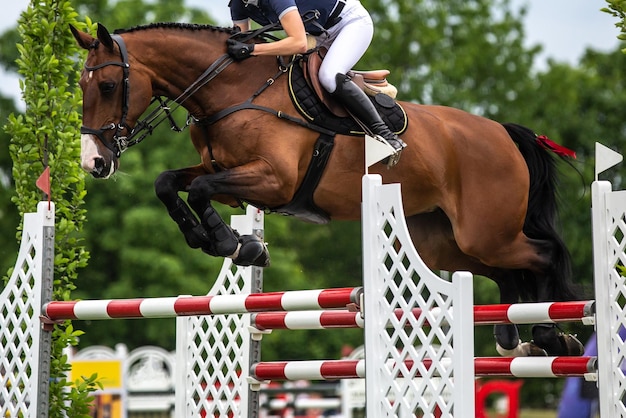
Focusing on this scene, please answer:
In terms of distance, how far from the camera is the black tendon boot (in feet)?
16.4

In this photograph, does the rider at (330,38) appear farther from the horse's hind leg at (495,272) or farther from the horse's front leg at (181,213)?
the horse's hind leg at (495,272)

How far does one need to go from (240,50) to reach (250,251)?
3.10 ft

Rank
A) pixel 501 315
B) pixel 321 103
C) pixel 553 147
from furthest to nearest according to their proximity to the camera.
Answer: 1. pixel 553 147
2. pixel 321 103
3. pixel 501 315

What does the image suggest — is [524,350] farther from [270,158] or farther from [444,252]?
[270,158]

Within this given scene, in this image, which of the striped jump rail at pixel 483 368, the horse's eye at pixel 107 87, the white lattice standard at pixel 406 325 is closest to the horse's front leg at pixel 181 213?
the horse's eye at pixel 107 87

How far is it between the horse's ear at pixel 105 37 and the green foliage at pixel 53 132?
2.85 ft

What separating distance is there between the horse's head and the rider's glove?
1.44 ft

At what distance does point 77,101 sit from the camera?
582 centimetres

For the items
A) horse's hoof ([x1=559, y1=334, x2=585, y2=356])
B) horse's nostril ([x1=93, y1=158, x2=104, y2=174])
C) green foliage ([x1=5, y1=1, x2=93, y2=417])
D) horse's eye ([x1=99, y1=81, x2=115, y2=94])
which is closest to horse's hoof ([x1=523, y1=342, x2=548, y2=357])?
horse's hoof ([x1=559, y1=334, x2=585, y2=356])

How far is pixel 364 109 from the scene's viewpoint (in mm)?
5008

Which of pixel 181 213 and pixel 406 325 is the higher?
pixel 181 213

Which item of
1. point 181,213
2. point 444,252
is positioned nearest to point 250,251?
point 181,213

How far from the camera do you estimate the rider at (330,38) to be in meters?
4.88

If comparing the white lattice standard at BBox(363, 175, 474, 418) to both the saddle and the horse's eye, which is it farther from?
the horse's eye
